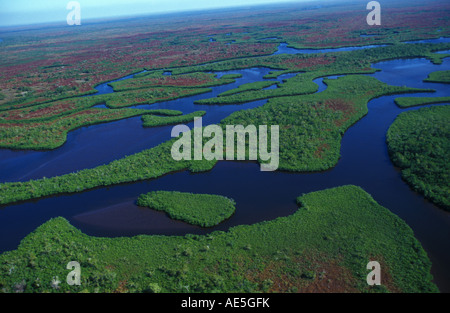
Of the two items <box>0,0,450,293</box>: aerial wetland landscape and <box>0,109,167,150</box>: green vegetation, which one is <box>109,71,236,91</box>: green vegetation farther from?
<box>0,109,167,150</box>: green vegetation

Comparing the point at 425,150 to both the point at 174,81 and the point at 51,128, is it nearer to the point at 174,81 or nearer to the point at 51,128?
the point at 51,128

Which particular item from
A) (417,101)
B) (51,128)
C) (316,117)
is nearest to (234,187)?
(316,117)

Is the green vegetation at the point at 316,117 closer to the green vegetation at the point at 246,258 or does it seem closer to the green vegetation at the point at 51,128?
the green vegetation at the point at 246,258

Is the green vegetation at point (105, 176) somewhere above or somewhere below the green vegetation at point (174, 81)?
below

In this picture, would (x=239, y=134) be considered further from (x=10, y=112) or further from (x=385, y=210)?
(x=10, y=112)

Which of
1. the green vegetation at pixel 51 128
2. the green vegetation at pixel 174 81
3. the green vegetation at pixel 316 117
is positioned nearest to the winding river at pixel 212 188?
the green vegetation at pixel 316 117
